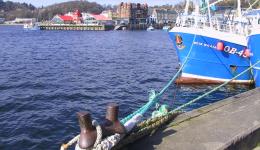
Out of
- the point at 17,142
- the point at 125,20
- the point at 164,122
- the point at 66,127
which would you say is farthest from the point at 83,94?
the point at 125,20

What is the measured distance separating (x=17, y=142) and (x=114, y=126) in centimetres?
747

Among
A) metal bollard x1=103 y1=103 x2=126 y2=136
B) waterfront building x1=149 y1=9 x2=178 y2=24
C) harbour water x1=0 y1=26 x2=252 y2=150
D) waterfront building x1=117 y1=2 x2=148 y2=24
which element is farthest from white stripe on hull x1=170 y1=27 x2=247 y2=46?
waterfront building x1=149 y1=9 x2=178 y2=24

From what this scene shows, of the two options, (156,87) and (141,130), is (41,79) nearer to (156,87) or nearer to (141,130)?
(156,87)

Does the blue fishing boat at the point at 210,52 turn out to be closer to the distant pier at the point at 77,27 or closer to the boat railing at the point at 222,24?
the boat railing at the point at 222,24

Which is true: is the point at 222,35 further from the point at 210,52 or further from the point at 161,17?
the point at 161,17

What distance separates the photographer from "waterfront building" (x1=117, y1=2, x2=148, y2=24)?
567 ft

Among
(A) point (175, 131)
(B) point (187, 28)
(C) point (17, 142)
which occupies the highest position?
(B) point (187, 28)

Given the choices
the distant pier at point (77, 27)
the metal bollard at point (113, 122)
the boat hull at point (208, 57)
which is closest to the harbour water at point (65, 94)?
the boat hull at point (208, 57)

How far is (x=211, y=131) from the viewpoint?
6.79m

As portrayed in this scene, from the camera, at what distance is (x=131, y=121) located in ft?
20.7

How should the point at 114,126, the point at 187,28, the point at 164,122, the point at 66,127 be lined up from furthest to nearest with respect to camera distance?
the point at 187,28 < the point at 66,127 < the point at 164,122 < the point at 114,126

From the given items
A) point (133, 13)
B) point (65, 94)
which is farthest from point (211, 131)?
point (133, 13)

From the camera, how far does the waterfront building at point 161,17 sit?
18093cm

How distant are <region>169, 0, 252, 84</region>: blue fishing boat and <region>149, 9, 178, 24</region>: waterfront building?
159939 mm
